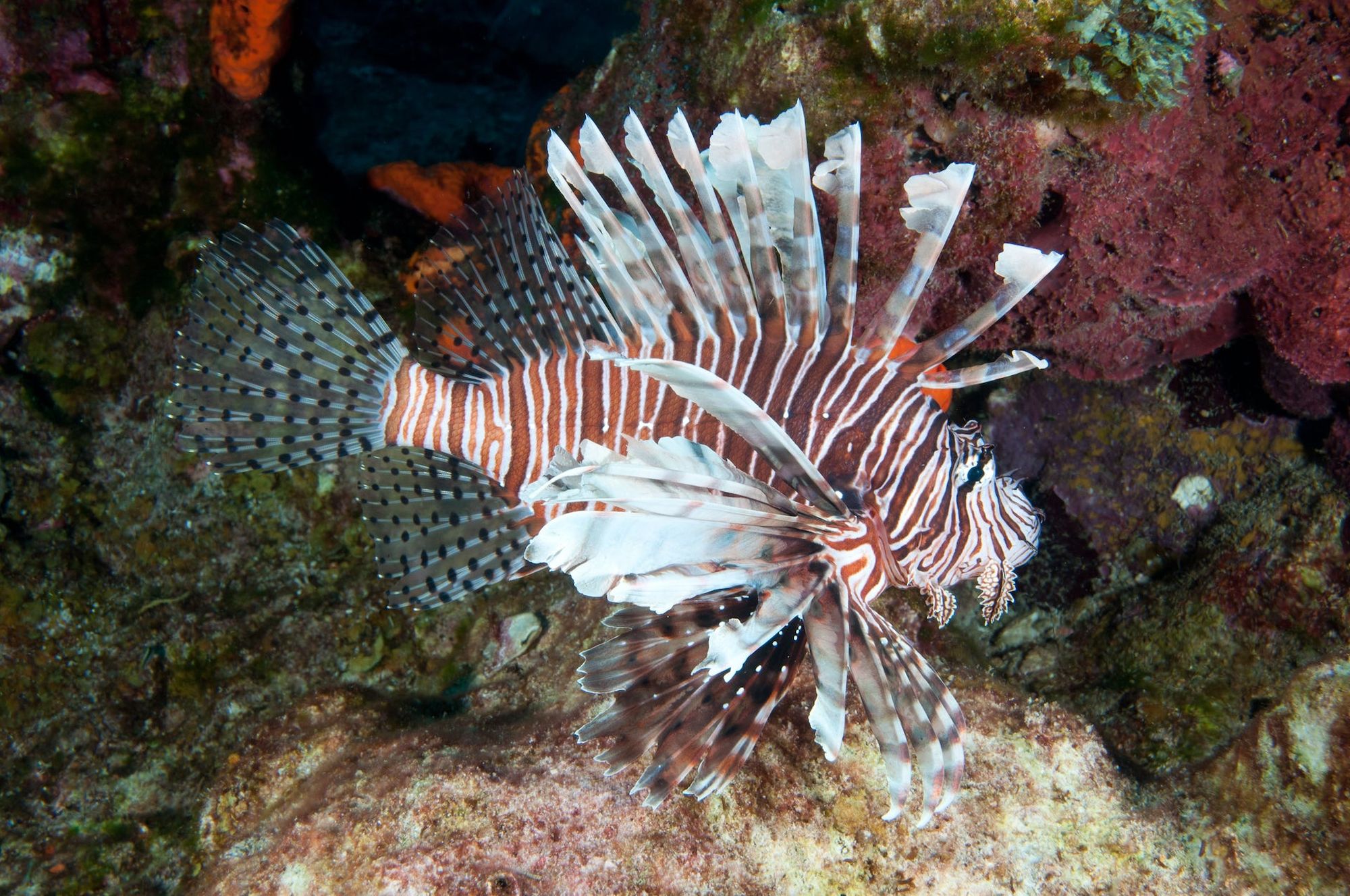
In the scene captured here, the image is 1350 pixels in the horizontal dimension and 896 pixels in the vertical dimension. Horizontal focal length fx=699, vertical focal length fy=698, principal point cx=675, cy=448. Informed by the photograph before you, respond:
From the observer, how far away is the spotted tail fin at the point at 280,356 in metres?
3.21

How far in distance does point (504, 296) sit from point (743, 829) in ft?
8.11

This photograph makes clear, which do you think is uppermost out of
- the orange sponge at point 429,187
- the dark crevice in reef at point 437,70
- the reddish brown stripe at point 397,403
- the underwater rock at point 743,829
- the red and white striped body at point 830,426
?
the dark crevice in reef at point 437,70

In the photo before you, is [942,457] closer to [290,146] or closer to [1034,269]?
[1034,269]

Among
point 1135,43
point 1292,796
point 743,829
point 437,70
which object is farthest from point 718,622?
point 437,70

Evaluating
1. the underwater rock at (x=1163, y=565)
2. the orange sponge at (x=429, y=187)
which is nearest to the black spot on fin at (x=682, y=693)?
the underwater rock at (x=1163, y=565)

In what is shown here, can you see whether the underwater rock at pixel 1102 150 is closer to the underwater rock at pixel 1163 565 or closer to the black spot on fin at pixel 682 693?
the underwater rock at pixel 1163 565

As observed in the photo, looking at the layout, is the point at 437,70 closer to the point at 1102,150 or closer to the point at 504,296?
the point at 504,296

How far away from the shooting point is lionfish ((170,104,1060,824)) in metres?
2.02

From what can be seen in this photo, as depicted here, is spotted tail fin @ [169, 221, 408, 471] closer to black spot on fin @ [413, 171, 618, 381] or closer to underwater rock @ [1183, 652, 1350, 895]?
black spot on fin @ [413, 171, 618, 381]

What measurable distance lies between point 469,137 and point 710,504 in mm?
5559

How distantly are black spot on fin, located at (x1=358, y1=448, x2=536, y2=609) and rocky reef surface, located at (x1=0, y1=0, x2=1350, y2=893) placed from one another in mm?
659

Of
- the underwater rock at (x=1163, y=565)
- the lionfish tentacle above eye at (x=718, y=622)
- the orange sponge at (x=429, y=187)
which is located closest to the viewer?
the lionfish tentacle above eye at (x=718, y=622)

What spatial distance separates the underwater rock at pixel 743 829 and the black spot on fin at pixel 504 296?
5.76ft

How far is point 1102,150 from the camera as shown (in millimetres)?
2900
